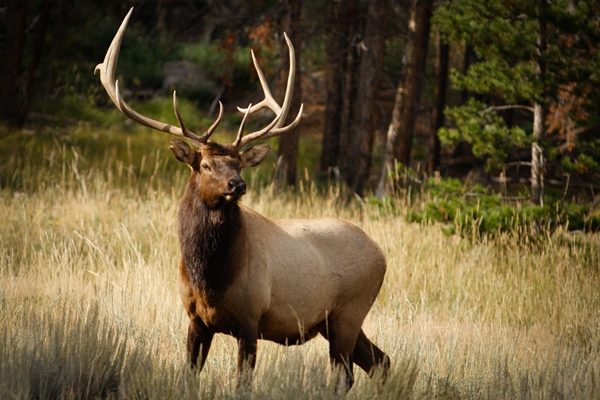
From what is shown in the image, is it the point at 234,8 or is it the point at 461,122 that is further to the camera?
the point at 234,8

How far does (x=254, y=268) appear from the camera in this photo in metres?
4.56

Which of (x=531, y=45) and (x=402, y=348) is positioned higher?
(x=531, y=45)

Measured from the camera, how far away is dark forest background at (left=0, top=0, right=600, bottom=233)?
8539 mm

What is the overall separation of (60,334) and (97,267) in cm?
341

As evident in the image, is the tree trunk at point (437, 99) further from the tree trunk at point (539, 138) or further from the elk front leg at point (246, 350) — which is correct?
the elk front leg at point (246, 350)

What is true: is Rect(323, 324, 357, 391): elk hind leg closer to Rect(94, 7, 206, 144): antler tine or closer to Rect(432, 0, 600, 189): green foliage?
Rect(94, 7, 206, 144): antler tine

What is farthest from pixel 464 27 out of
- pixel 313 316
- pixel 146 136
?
pixel 146 136

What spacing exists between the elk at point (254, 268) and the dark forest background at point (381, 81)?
3826mm

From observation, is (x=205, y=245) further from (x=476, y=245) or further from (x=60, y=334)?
(x=476, y=245)

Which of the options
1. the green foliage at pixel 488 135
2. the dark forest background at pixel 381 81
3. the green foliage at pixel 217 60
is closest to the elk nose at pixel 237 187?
the dark forest background at pixel 381 81

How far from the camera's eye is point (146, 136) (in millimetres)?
17188

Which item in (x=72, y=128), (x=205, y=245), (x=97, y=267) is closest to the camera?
(x=205, y=245)

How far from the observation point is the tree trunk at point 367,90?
43.7 feet

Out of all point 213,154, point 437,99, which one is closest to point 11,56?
point 437,99
